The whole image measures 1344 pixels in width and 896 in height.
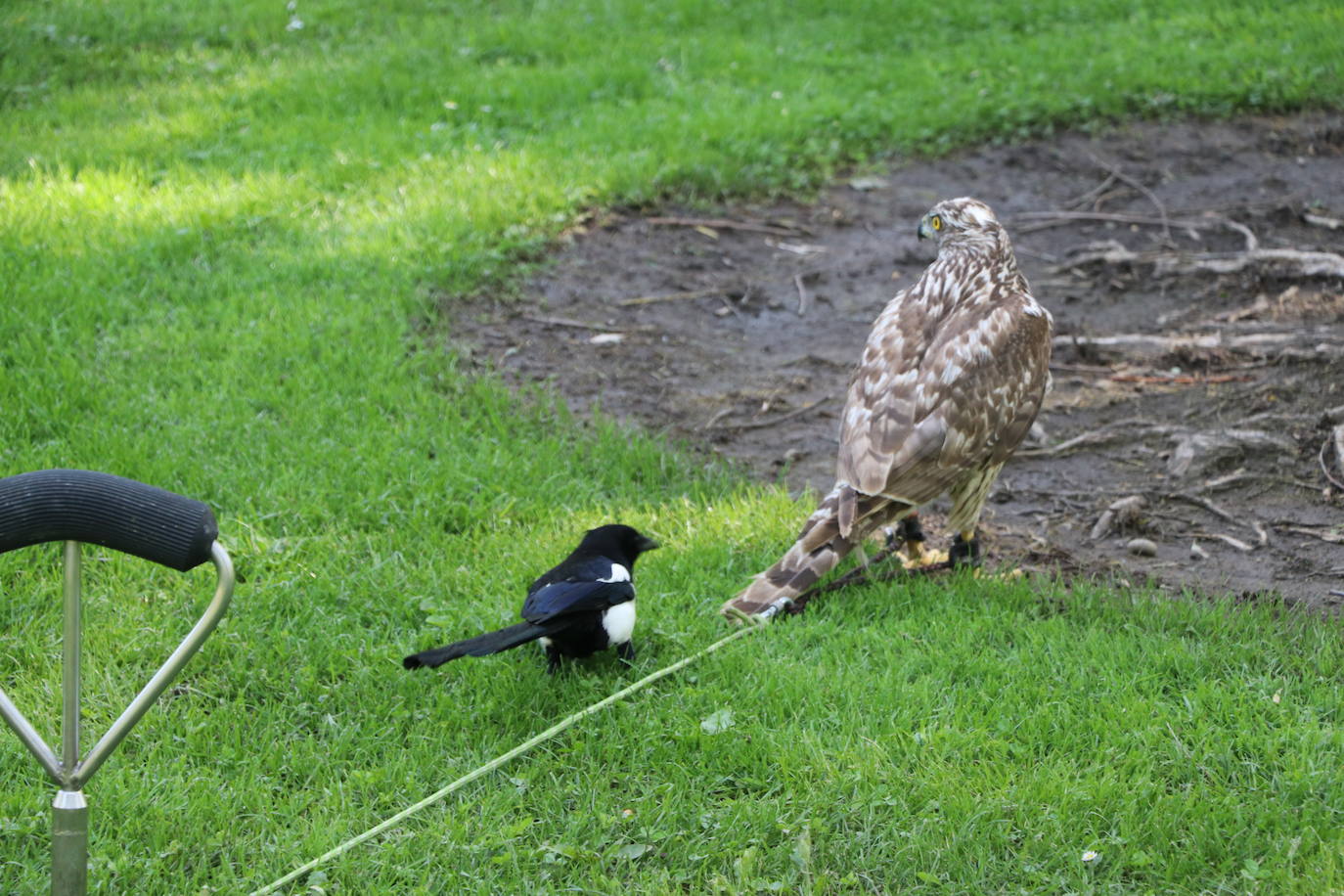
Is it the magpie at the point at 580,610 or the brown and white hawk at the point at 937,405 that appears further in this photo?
the brown and white hawk at the point at 937,405

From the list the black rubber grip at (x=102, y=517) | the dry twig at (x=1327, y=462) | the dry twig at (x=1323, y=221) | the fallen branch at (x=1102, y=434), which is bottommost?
the fallen branch at (x=1102, y=434)

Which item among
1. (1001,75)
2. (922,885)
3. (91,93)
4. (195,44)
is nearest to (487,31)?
(195,44)

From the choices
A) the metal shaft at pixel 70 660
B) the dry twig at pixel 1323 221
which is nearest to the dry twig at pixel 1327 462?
the dry twig at pixel 1323 221

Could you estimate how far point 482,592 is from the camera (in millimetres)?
5355

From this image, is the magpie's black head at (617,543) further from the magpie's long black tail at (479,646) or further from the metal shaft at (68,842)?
the metal shaft at (68,842)

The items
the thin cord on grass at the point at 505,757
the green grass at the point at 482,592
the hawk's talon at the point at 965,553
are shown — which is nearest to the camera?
the thin cord on grass at the point at 505,757

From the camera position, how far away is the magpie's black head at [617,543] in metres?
5.00

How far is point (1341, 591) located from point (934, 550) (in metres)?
1.73

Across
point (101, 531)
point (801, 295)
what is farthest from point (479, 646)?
point (801, 295)

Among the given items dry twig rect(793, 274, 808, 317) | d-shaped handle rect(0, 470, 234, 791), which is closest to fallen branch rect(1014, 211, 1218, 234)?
dry twig rect(793, 274, 808, 317)

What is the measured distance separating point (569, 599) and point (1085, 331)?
4.63 meters

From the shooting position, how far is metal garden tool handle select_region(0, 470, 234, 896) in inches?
112

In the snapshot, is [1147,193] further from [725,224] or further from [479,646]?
[479,646]

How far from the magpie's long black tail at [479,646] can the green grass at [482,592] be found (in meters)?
0.38
